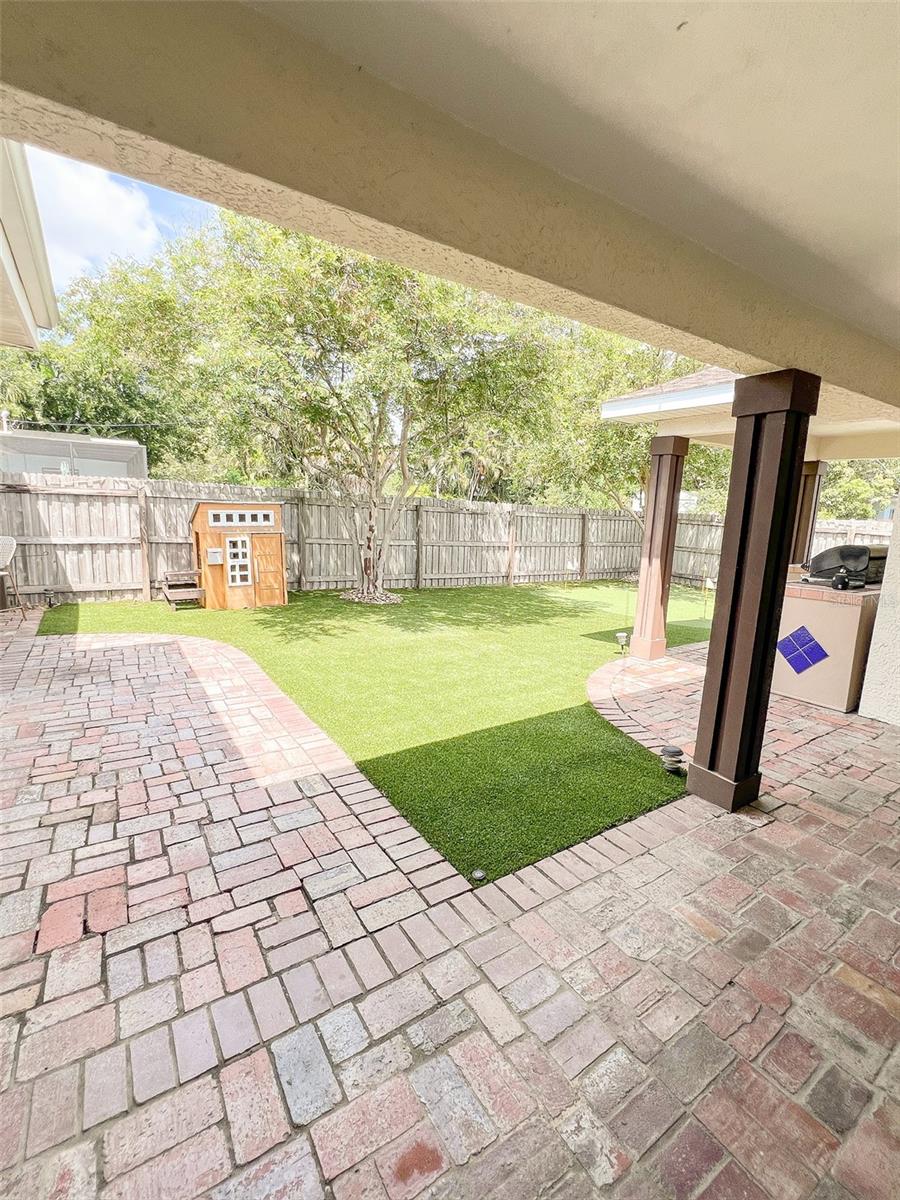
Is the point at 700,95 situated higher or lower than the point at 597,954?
higher

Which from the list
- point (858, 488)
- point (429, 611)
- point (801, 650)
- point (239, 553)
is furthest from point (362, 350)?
point (858, 488)

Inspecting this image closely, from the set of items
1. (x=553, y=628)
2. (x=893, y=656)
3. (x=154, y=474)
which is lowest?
(x=553, y=628)

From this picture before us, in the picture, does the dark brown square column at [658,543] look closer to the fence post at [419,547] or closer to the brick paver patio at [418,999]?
the brick paver patio at [418,999]

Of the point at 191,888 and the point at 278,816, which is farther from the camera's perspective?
the point at 278,816

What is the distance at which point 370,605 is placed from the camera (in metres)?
8.83

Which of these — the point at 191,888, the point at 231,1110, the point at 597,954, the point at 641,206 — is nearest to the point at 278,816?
the point at 191,888

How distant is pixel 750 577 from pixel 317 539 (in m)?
8.00

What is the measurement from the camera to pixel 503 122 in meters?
1.48

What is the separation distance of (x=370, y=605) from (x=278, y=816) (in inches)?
241

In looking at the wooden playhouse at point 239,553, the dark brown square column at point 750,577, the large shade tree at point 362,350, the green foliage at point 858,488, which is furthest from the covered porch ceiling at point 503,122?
the green foliage at point 858,488

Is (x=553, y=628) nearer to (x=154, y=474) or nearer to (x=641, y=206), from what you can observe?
(x=641, y=206)

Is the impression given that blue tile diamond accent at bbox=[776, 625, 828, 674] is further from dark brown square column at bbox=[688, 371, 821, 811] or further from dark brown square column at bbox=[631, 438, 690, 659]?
dark brown square column at bbox=[688, 371, 821, 811]

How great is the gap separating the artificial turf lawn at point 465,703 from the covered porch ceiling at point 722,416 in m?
2.64

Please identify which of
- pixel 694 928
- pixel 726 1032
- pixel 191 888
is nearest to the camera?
pixel 726 1032
